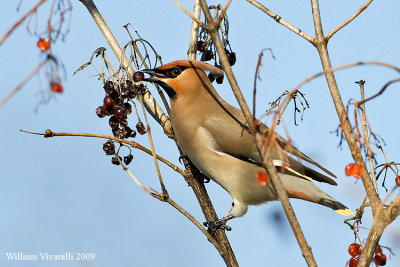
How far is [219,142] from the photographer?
3.75m

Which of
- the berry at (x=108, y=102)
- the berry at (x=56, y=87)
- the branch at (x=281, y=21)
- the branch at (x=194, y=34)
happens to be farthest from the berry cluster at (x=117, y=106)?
the berry at (x=56, y=87)

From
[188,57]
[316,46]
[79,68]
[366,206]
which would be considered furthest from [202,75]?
[366,206]

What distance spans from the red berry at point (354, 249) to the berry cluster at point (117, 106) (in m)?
1.20

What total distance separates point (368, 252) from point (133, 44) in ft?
5.27

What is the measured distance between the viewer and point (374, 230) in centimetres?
202

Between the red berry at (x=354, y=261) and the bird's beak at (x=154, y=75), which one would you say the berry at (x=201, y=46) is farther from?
the red berry at (x=354, y=261)

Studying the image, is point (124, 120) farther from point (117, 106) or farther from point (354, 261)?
point (354, 261)

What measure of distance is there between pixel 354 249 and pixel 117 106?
1.34 m

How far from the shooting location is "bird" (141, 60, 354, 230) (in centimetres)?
362

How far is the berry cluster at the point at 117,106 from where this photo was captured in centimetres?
287

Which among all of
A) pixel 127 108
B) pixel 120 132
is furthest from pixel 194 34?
pixel 120 132

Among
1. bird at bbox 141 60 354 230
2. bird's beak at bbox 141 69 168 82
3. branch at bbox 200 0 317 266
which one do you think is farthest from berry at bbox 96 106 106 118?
branch at bbox 200 0 317 266

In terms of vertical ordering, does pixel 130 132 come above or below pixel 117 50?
below

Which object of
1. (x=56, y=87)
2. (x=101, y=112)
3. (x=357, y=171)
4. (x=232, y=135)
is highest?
(x=232, y=135)
